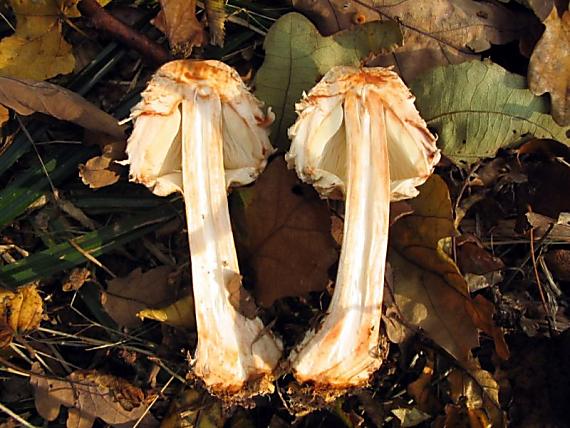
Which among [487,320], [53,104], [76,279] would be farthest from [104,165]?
[487,320]

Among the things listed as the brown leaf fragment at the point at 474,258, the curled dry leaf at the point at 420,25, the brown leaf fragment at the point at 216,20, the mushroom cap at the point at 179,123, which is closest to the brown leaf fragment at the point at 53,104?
the mushroom cap at the point at 179,123

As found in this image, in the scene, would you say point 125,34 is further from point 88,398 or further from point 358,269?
point 88,398

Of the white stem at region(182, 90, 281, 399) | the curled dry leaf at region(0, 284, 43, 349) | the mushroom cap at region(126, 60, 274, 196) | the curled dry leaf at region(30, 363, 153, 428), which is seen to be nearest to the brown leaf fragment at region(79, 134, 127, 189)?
the mushroom cap at region(126, 60, 274, 196)

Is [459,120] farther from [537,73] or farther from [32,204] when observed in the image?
[32,204]

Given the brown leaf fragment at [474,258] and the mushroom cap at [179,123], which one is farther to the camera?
the brown leaf fragment at [474,258]

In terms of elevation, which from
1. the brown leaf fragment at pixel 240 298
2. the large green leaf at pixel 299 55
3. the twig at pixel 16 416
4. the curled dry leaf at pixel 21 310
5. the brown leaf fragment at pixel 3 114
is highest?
the large green leaf at pixel 299 55

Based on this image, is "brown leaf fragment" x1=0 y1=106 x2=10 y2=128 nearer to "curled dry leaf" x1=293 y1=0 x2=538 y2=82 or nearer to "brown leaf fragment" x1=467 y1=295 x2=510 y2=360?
"curled dry leaf" x1=293 y1=0 x2=538 y2=82

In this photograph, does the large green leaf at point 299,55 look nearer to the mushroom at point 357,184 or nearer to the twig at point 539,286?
the mushroom at point 357,184
